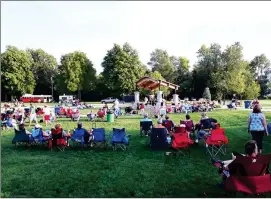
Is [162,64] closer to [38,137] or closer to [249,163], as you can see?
[38,137]

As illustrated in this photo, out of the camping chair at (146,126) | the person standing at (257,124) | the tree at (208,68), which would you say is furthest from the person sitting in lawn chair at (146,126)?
the tree at (208,68)

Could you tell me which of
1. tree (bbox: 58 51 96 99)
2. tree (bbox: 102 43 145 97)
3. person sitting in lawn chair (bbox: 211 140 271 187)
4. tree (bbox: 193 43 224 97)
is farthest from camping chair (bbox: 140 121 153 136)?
tree (bbox: 58 51 96 99)

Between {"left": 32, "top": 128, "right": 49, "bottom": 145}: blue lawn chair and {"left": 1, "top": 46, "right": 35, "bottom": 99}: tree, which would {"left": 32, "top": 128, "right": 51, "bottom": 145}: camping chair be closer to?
{"left": 32, "top": 128, "right": 49, "bottom": 145}: blue lawn chair

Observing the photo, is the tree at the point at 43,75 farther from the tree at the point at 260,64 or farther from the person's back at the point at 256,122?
the person's back at the point at 256,122

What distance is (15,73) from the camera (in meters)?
64.0

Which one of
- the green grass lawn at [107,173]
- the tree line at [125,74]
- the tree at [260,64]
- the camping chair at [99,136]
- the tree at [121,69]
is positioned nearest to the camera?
the green grass lawn at [107,173]

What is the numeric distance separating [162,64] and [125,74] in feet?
40.0

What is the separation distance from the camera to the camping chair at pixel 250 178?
578 centimetres

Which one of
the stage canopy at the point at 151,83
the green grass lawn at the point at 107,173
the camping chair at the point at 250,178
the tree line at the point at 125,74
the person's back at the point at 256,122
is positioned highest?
the tree line at the point at 125,74

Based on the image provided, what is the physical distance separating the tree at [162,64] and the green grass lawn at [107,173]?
5885cm

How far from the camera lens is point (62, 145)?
1130cm

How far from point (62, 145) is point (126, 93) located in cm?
5125

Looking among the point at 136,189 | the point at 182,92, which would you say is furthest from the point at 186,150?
the point at 182,92

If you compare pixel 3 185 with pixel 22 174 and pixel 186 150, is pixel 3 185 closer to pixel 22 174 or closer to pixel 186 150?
pixel 22 174
